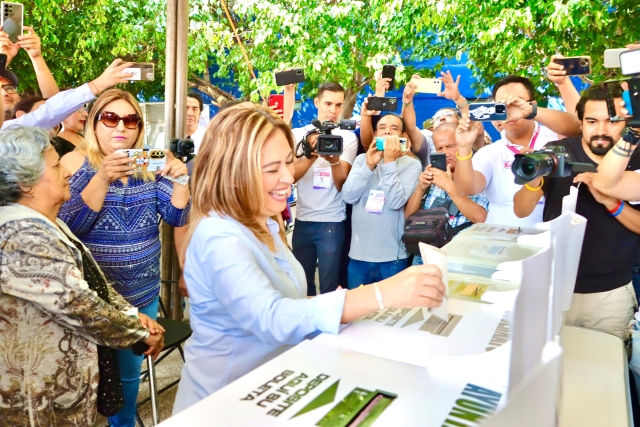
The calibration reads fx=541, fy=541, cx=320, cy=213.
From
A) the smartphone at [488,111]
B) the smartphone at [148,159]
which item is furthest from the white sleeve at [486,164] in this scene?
the smartphone at [148,159]

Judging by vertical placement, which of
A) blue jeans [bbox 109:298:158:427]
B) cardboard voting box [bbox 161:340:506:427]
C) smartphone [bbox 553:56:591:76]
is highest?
smartphone [bbox 553:56:591:76]

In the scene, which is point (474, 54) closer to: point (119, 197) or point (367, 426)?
point (119, 197)

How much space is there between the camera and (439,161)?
3104 mm

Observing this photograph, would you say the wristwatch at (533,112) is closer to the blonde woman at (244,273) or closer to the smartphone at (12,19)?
the blonde woman at (244,273)

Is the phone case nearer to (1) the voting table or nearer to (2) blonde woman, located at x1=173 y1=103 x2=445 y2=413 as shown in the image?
(1) the voting table

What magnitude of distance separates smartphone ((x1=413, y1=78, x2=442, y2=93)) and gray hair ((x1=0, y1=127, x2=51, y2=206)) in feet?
7.27

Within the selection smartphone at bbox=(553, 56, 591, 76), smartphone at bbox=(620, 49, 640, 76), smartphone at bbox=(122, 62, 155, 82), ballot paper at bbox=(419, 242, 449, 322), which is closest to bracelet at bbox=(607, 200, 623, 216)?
smartphone at bbox=(620, 49, 640, 76)

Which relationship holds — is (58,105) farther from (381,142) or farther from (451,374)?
(451,374)

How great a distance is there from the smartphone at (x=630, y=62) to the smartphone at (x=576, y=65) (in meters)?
1.07

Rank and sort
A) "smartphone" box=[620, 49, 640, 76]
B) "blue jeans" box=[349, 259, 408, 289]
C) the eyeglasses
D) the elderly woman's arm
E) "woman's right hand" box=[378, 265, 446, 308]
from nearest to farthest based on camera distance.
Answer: "woman's right hand" box=[378, 265, 446, 308] → the elderly woman's arm → "smartphone" box=[620, 49, 640, 76] → the eyeglasses → "blue jeans" box=[349, 259, 408, 289]

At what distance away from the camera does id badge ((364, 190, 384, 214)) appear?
3447mm

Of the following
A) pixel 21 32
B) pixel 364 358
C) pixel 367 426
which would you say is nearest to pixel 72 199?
pixel 21 32

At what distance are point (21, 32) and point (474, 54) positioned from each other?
20.2 ft

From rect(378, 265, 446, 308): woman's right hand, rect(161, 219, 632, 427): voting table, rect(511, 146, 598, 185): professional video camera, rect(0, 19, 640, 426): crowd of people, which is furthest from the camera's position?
rect(511, 146, 598, 185): professional video camera
